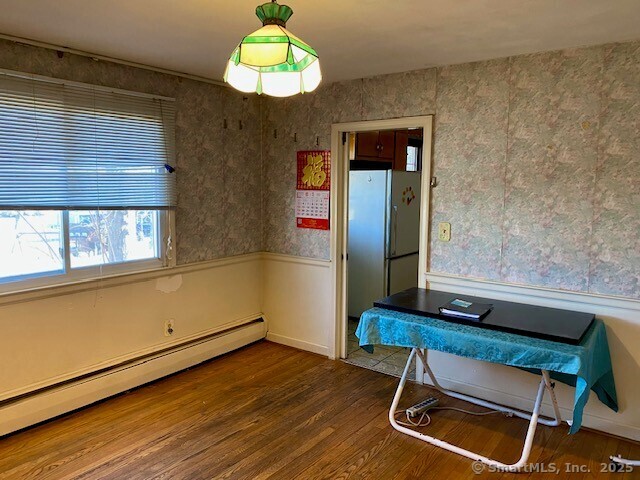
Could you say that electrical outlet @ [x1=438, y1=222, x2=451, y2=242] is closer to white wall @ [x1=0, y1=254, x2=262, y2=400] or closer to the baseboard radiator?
white wall @ [x1=0, y1=254, x2=262, y2=400]

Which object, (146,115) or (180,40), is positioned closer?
(180,40)

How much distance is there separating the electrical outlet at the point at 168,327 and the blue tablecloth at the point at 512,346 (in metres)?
1.61

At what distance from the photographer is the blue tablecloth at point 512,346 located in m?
2.24

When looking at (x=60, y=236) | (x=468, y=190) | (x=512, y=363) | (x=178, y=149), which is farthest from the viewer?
(x=178, y=149)

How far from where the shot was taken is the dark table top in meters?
2.42

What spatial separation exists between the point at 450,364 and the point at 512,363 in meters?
1.04

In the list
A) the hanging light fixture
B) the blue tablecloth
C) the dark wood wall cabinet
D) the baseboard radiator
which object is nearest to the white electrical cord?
the blue tablecloth

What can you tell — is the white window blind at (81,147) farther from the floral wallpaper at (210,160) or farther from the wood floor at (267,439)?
the wood floor at (267,439)

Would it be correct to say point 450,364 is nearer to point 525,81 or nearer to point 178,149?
point 525,81

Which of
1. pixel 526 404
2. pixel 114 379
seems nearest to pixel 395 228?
pixel 526 404

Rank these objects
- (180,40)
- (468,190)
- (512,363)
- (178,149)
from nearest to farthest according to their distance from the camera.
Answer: (512,363)
(180,40)
(468,190)
(178,149)

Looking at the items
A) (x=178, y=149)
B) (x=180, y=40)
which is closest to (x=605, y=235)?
(x=180, y=40)

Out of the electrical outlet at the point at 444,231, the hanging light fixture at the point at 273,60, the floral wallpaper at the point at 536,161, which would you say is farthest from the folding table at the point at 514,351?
the hanging light fixture at the point at 273,60

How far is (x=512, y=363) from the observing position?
238cm
